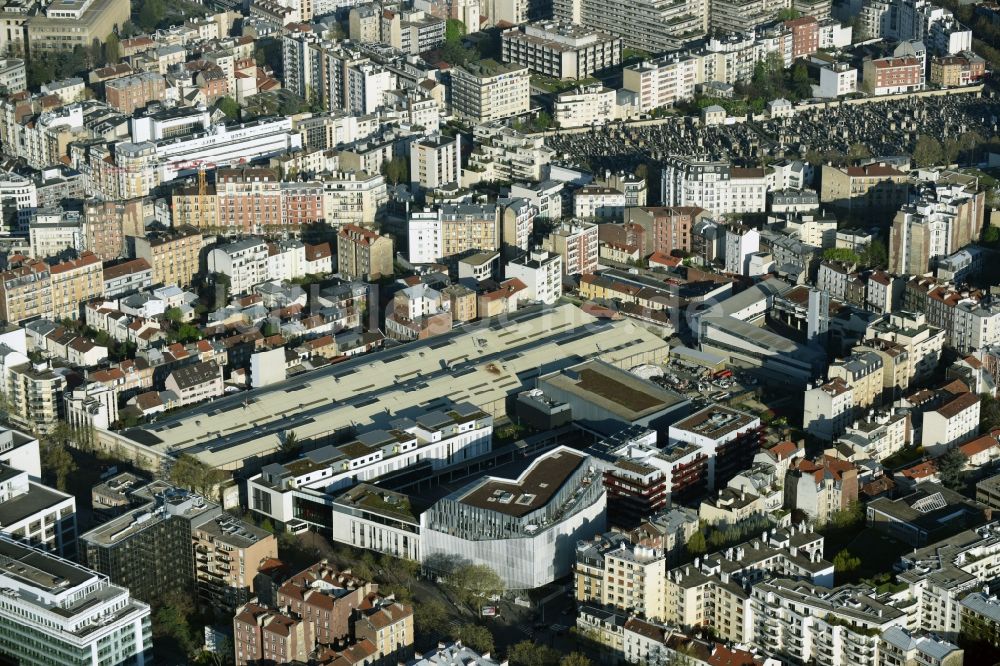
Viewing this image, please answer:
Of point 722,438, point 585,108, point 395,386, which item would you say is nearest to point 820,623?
point 722,438

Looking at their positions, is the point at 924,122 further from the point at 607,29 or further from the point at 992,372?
the point at 992,372

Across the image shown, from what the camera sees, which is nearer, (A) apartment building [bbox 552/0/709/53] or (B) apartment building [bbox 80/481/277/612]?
(B) apartment building [bbox 80/481/277/612]

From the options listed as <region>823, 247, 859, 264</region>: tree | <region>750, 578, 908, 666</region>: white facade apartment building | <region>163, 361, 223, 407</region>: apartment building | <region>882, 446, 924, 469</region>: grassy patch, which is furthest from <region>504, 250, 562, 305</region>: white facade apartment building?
<region>750, 578, 908, 666</region>: white facade apartment building

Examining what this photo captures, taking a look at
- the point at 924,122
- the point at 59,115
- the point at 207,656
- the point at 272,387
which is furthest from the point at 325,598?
the point at 924,122

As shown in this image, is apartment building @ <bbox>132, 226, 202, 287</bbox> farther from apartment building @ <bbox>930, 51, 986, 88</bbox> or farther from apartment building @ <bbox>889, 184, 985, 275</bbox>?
apartment building @ <bbox>930, 51, 986, 88</bbox>

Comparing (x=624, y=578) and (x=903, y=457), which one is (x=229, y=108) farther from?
(x=624, y=578)
